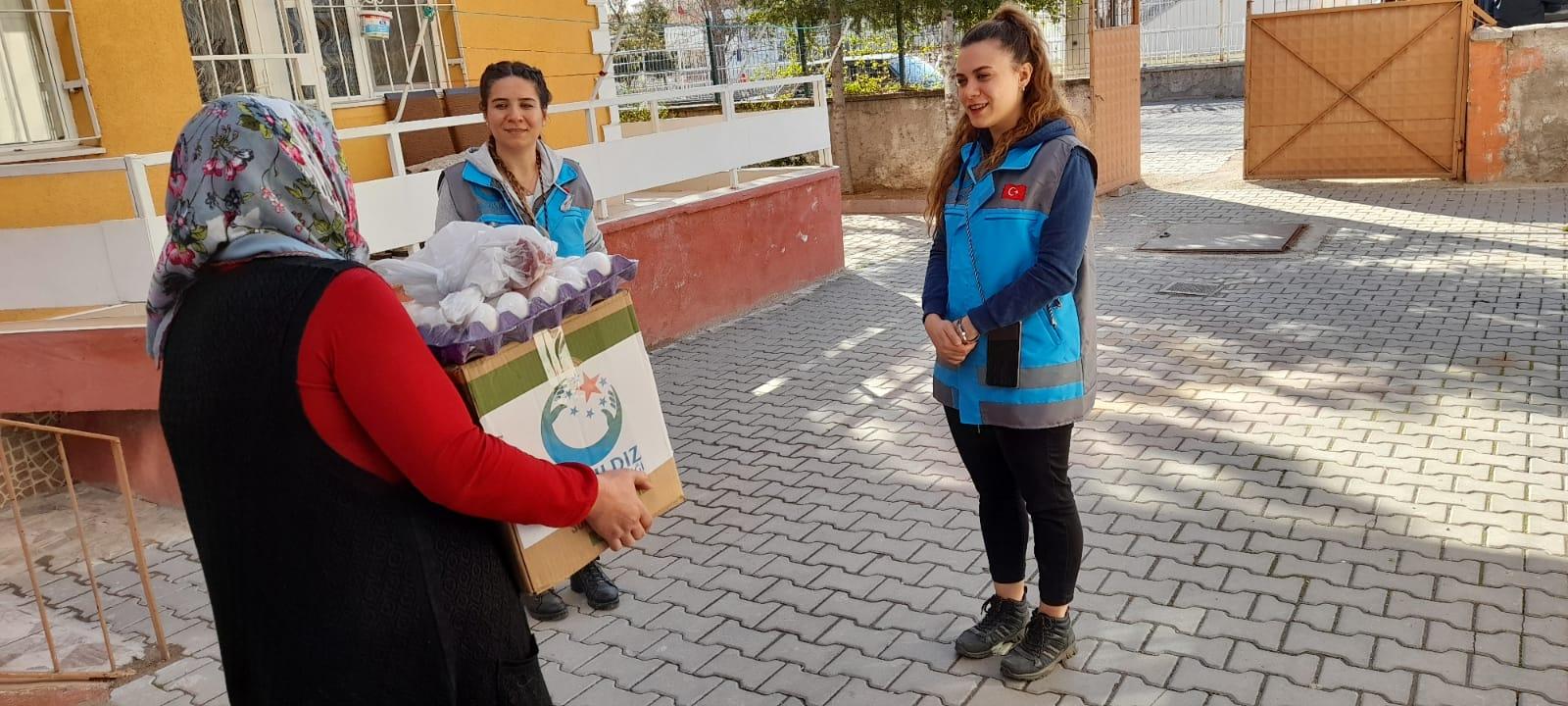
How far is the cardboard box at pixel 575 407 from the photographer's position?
178cm

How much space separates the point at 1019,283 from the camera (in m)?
2.93

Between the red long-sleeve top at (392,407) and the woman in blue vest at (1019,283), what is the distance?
5.39 feet

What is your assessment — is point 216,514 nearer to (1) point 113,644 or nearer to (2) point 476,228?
(2) point 476,228

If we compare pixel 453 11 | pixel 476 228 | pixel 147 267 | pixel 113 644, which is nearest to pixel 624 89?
pixel 453 11

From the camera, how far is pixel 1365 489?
449 cm

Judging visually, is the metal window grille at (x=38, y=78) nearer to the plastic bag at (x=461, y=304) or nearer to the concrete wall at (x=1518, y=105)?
the plastic bag at (x=461, y=304)

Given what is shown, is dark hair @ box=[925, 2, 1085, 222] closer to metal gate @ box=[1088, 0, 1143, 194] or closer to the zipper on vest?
the zipper on vest

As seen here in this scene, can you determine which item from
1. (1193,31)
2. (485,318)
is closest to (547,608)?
(485,318)

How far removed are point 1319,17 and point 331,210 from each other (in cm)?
1296

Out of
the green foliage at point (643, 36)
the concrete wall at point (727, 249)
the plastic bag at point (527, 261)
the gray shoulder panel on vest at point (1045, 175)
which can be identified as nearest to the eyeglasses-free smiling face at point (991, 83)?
the gray shoulder panel on vest at point (1045, 175)

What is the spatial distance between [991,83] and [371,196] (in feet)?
13.0

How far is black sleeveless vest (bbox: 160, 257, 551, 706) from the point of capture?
1.56 meters

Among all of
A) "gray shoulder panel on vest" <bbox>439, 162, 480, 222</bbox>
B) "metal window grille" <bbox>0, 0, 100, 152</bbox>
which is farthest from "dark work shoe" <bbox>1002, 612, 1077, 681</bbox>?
"metal window grille" <bbox>0, 0, 100, 152</bbox>

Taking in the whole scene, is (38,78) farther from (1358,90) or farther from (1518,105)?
(1518,105)
